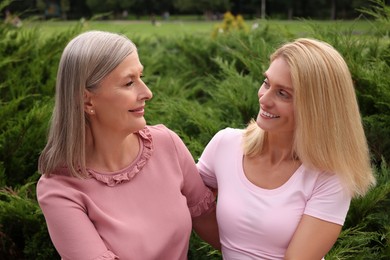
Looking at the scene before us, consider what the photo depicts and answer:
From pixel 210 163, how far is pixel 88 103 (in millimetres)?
595

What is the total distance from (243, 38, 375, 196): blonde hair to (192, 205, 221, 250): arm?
528 millimetres

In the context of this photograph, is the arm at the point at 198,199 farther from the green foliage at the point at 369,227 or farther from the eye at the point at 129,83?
the green foliage at the point at 369,227

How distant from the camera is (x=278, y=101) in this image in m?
2.03

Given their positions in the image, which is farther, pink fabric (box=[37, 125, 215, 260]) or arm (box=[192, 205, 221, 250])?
arm (box=[192, 205, 221, 250])

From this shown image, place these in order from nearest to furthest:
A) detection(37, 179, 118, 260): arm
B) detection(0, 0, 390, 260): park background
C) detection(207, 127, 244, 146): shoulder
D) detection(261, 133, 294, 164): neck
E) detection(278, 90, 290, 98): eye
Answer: detection(37, 179, 118, 260): arm → detection(278, 90, 290, 98): eye → detection(261, 133, 294, 164): neck → detection(207, 127, 244, 146): shoulder → detection(0, 0, 390, 260): park background

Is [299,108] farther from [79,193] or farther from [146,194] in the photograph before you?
[79,193]

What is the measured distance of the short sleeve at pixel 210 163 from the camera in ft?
7.59

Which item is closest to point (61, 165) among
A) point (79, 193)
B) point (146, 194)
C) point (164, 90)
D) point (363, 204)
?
point (79, 193)

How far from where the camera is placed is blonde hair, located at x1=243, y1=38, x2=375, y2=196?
193 cm

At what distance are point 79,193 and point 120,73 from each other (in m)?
0.43

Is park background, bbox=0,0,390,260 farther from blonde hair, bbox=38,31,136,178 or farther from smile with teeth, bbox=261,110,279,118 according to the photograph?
blonde hair, bbox=38,31,136,178

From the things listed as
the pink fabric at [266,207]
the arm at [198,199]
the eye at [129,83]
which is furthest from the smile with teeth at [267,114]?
the eye at [129,83]

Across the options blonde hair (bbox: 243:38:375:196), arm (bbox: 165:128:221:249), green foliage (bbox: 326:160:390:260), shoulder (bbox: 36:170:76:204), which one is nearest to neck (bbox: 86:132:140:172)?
shoulder (bbox: 36:170:76:204)

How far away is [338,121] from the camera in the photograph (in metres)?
1.99
